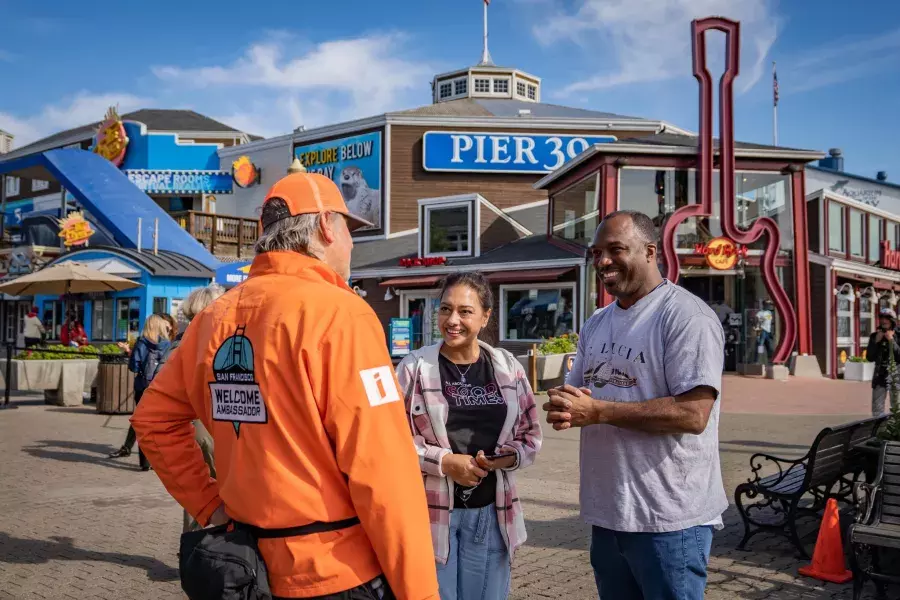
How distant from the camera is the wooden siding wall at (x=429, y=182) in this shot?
29250mm

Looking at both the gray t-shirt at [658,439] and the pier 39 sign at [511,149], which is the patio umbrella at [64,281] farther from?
the gray t-shirt at [658,439]

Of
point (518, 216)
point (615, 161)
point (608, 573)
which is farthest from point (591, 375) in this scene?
point (518, 216)

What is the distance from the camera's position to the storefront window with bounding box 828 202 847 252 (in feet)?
80.6

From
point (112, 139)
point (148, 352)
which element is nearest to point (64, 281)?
point (148, 352)

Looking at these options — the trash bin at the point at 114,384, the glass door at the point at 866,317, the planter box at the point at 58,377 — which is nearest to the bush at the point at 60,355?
the planter box at the point at 58,377

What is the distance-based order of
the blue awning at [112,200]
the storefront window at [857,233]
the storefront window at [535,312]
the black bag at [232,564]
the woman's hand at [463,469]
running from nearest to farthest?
the black bag at [232,564] < the woman's hand at [463,469] < the storefront window at [535,312] < the blue awning at [112,200] < the storefront window at [857,233]

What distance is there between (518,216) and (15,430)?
64.0ft

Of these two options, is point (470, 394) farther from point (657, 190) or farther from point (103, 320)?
point (103, 320)

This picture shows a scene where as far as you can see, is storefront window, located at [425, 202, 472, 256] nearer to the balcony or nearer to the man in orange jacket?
the balcony

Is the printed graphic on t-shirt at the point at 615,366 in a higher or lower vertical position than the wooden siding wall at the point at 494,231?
lower

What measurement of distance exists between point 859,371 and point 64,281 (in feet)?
66.3

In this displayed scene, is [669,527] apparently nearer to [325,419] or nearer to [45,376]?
[325,419]

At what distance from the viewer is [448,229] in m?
26.4

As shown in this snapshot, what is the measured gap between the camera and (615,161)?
21.5 meters
